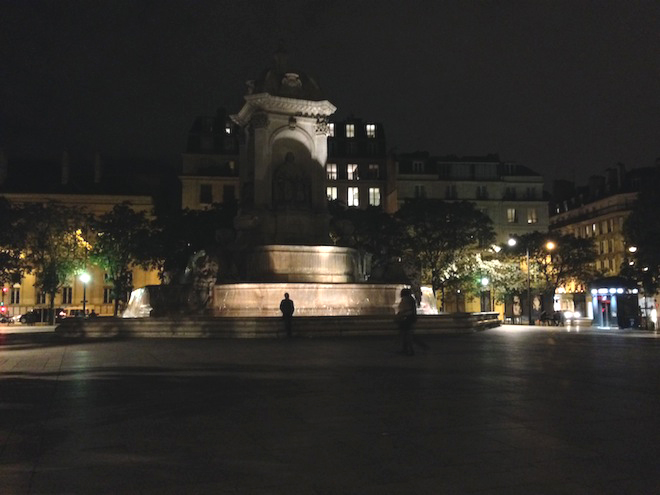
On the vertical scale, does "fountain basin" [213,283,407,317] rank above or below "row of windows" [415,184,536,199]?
below

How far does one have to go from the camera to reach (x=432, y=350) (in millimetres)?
17609

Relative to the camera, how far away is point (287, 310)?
21234 mm

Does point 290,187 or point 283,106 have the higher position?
point 283,106

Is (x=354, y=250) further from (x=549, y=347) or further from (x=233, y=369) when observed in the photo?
(x=233, y=369)

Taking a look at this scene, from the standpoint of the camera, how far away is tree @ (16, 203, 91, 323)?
57.7m

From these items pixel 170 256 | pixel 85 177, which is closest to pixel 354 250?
pixel 170 256

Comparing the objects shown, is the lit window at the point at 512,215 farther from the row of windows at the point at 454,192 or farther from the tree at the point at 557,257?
the tree at the point at 557,257

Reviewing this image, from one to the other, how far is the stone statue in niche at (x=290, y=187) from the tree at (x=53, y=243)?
35.7 meters

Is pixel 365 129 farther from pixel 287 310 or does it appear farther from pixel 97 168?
pixel 287 310

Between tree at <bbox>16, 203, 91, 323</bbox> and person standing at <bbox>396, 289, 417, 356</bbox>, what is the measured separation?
47.8 m

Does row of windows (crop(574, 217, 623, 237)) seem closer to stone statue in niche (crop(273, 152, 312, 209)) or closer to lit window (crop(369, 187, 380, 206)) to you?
lit window (crop(369, 187, 380, 206))

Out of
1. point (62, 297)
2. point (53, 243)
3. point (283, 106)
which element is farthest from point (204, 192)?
point (283, 106)

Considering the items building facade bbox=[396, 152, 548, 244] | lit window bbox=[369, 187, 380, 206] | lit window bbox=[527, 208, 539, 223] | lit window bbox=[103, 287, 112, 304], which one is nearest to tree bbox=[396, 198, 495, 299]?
lit window bbox=[369, 187, 380, 206]

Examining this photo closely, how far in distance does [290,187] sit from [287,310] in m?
8.84
